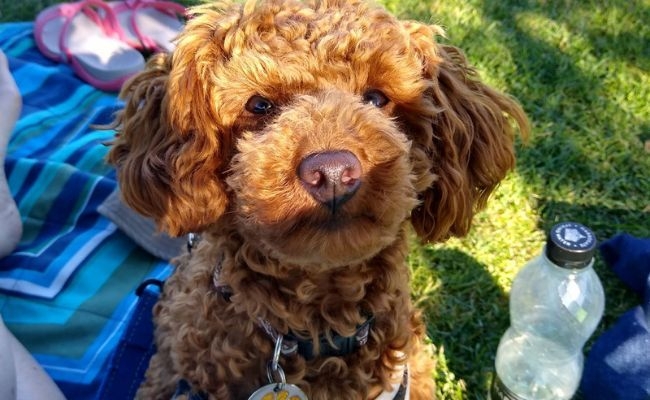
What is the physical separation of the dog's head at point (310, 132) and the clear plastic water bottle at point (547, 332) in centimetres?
84

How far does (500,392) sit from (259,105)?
1.47m

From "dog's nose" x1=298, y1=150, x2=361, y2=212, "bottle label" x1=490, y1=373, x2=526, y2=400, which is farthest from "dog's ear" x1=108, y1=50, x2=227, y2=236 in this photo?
"bottle label" x1=490, y1=373, x2=526, y2=400

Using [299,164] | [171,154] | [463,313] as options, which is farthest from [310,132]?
[463,313]

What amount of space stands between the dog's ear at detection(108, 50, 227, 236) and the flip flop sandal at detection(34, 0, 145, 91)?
1.96 metres

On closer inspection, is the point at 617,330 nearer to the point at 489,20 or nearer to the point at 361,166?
the point at 361,166

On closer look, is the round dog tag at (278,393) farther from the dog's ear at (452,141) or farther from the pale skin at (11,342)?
the pale skin at (11,342)

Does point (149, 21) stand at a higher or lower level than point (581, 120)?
lower

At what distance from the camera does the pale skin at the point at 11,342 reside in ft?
5.92

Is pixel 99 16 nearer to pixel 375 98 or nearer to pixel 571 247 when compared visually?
pixel 375 98

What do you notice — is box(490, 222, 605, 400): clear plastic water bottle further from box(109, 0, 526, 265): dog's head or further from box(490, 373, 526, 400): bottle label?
box(109, 0, 526, 265): dog's head

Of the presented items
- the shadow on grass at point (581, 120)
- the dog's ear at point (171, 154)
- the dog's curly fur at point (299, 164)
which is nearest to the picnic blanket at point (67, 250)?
the dog's ear at point (171, 154)

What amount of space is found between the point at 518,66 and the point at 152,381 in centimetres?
281

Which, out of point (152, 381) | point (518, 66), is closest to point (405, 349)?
point (152, 381)

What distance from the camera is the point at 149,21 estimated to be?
4.14 m
